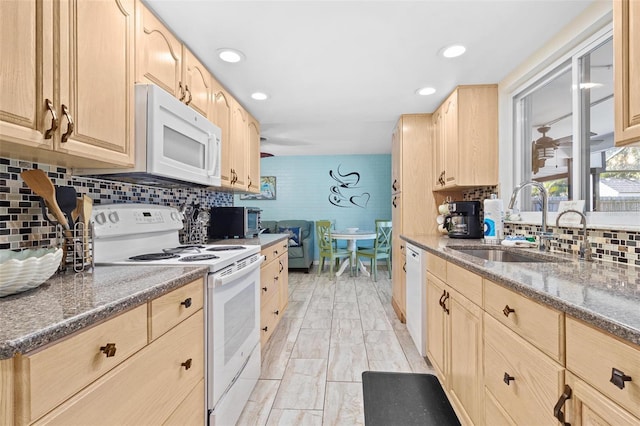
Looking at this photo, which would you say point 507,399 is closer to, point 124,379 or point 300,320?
point 124,379

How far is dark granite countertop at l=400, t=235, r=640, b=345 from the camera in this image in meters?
0.66

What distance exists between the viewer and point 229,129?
2.47 meters

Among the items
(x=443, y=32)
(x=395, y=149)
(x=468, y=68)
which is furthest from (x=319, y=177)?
(x=443, y=32)

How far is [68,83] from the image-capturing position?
1.02m

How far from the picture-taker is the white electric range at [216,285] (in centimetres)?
136

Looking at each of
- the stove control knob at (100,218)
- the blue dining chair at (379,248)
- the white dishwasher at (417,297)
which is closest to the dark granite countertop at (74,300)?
the stove control knob at (100,218)

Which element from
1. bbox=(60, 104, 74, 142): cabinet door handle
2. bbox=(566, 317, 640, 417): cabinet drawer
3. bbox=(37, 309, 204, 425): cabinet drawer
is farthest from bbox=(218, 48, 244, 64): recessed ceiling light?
bbox=(566, 317, 640, 417): cabinet drawer

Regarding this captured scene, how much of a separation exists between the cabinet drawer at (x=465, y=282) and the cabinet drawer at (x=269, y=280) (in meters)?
1.29

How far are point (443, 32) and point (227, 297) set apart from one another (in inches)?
72.9

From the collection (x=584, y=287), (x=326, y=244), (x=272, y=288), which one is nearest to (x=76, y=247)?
(x=272, y=288)

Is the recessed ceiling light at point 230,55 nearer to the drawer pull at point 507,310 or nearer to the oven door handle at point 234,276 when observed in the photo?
the oven door handle at point 234,276

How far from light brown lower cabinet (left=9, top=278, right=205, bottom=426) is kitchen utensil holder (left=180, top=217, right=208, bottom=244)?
111cm

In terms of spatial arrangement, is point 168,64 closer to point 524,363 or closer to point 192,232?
point 192,232

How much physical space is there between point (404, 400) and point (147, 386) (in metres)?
1.45
